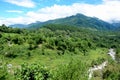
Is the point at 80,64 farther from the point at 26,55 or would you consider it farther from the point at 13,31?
the point at 13,31

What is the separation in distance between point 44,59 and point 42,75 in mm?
108631

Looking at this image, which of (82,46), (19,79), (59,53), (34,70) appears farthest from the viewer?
(82,46)

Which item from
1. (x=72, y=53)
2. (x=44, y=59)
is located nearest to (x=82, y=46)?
(x=72, y=53)

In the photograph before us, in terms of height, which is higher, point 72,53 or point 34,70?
point 34,70

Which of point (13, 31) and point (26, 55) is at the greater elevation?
point (13, 31)

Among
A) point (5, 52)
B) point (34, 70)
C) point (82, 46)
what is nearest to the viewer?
point (34, 70)

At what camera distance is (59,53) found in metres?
160

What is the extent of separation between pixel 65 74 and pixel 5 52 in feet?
375

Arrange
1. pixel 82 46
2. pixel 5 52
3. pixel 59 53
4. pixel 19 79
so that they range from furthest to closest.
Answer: pixel 82 46, pixel 59 53, pixel 5 52, pixel 19 79

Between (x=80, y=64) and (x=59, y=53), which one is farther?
(x=59, y=53)

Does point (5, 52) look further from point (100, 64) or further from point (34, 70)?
point (34, 70)

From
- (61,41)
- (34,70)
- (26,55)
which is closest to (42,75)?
(34,70)

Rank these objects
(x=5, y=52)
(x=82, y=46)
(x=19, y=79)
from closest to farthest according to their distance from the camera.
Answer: (x=19, y=79)
(x=5, y=52)
(x=82, y=46)

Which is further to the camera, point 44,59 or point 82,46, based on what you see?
point 82,46
